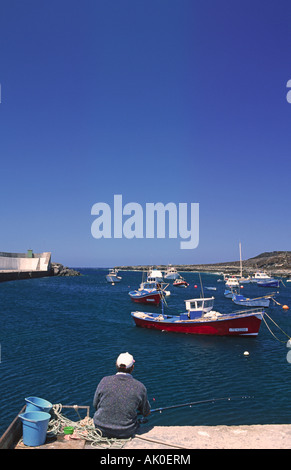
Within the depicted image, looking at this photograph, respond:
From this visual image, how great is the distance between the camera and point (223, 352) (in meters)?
22.7

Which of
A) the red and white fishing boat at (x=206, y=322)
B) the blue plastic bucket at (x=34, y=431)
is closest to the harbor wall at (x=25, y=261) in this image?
the red and white fishing boat at (x=206, y=322)

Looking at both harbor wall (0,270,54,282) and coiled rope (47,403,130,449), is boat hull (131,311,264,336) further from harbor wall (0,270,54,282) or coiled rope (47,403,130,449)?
harbor wall (0,270,54,282)

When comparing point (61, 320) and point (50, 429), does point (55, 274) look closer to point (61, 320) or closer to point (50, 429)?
point (61, 320)

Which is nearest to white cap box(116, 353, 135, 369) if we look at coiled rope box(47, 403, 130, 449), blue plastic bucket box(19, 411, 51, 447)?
coiled rope box(47, 403, 130, 449)

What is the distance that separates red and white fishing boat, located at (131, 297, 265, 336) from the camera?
26.1m

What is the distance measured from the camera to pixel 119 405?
660cm

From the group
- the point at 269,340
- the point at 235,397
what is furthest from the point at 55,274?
the point at 235,397

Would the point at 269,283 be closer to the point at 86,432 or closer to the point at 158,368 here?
the point at 158,368

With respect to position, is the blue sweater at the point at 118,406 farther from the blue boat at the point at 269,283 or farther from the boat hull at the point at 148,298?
the blue boat at the point at 269,283

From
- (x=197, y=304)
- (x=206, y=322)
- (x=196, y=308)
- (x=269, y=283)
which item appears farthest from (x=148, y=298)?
(x=269, y=283)

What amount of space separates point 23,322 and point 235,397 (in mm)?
23583

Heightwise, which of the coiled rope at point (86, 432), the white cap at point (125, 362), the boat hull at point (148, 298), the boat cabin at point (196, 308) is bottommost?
the boat hull at point (148, 298)

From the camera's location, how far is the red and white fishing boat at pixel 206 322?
85.8 ft

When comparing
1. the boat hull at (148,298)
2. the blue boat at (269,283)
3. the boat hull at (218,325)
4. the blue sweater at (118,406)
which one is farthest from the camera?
the blue boat at (269,283)
